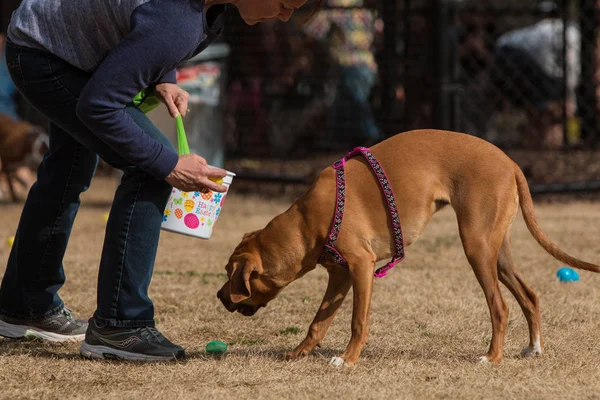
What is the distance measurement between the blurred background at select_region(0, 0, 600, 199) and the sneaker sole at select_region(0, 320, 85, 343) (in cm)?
465

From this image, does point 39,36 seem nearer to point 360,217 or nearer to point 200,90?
point 360,217

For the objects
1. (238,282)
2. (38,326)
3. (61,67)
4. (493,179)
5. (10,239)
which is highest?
(61,67)

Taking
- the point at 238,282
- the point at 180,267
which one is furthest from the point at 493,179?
the point at 180,267

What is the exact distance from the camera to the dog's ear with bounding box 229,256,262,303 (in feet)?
12.1

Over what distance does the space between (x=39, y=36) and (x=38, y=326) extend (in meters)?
1.31

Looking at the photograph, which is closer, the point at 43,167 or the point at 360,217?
the point at 360,217

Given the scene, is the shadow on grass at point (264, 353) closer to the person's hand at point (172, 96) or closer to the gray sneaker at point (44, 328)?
the gray sneaker at point (44, 328)

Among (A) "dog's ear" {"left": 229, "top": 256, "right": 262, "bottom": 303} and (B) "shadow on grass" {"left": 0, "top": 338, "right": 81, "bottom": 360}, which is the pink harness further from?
(B) "shadow on grass" {"left": 0, "top": 338, "right": 81, "bottom": 360}

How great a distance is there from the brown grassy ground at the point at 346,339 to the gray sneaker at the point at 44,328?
0.05 metres

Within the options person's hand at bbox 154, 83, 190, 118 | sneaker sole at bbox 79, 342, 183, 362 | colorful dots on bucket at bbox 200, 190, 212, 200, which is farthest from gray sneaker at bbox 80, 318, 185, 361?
person's hand at bbox 154, 83, 190, 118

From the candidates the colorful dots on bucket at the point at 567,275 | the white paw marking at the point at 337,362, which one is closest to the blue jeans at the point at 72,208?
the white paw marking at the point at 337,362

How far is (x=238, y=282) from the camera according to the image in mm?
3699

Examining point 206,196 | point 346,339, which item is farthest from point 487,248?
point 206,196

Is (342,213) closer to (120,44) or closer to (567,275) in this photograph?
(120,44)
